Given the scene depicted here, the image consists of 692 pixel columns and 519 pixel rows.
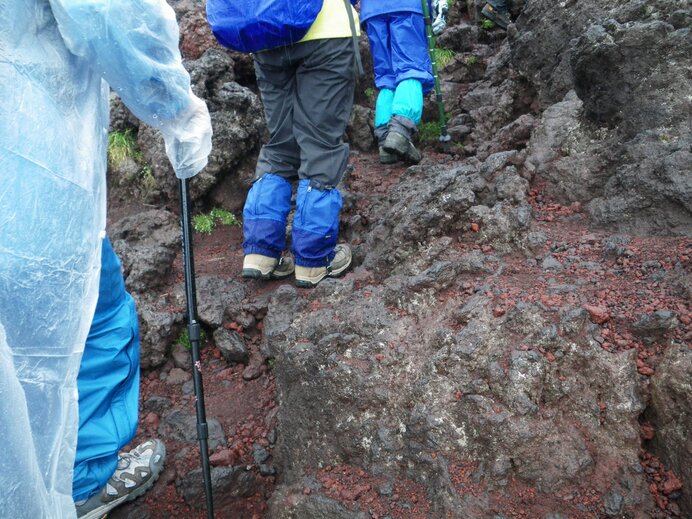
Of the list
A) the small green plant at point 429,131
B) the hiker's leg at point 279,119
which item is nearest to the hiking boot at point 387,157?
the small green plant at point 429,131

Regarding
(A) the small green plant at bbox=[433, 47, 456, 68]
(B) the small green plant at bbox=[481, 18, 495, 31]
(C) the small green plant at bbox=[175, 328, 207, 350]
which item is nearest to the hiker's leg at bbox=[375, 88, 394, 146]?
(A) the small green plant at bbox=[433, 47, 456, 68]

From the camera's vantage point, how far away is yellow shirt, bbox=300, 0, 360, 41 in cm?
342

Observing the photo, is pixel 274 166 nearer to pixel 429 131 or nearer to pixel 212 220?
pixel 212 220

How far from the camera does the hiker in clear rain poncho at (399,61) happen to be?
15.2 ft

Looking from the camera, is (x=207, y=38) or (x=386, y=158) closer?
(x=386, y=158)

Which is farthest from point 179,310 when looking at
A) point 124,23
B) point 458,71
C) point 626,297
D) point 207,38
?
point 458,71

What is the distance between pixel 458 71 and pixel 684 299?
4.76 metres

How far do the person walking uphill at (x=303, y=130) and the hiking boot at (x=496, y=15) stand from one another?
3988 millimetres

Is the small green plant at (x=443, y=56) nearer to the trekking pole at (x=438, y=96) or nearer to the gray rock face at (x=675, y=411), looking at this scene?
the trekking pole at (x=438, y=96)

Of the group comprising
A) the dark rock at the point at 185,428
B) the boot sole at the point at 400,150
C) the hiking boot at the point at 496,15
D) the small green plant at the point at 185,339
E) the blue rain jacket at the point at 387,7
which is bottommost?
the dark rock at the point at 185,428

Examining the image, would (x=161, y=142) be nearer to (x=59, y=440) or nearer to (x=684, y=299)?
(x=59, y=440)

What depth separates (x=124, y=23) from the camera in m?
1.92

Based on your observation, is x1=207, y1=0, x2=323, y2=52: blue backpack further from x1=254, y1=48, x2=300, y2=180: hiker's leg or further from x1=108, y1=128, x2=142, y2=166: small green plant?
x1=108, y1=128, x2=142, y2=166: small green plant

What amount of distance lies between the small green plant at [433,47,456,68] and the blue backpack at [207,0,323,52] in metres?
3.59
